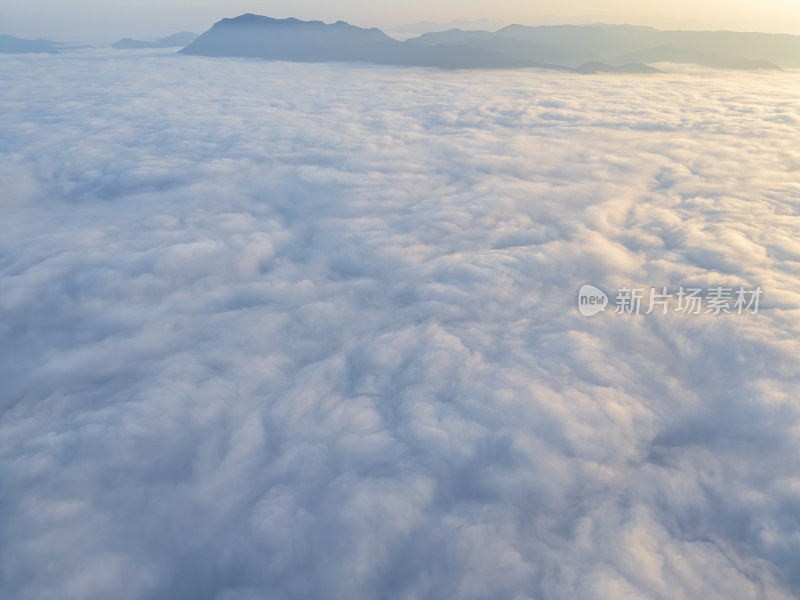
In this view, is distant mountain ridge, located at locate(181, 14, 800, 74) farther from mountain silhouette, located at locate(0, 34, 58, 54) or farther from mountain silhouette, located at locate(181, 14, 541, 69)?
mountain silhouette, located at locate(0, 34, 58, 54)

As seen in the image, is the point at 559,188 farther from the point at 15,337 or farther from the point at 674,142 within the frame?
the point at 15,337

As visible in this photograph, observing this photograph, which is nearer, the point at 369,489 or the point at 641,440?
the point at 369,489

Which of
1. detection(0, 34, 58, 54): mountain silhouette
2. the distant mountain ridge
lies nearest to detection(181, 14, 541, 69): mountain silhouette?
the distant mountain ridge

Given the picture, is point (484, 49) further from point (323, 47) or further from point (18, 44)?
point (18, 44)

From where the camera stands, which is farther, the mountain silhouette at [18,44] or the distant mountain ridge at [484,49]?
the mountain silhouette at [18,44]

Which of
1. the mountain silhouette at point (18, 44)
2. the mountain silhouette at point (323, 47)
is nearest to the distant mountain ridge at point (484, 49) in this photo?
the mountain silhouette at point (323, 47)

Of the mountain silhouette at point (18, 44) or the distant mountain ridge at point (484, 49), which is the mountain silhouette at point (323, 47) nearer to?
the distant mountain ridge at point (484, 49)

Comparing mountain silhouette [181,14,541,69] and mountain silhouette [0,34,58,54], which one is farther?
mountain silhouette [0,34,58,54]

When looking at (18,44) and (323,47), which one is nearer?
(323,47)

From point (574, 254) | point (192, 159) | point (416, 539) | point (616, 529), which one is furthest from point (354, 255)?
point (192, 159)

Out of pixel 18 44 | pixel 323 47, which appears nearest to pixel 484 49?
pixel 323 47

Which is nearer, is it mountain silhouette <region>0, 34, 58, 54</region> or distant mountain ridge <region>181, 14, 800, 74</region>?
distant mountain ridge <region>181, 14, 800, 74</region>
